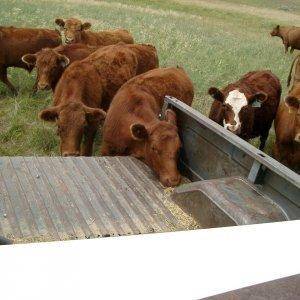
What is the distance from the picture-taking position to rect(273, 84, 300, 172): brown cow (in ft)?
20.3

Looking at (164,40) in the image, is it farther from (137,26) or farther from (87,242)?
(87,242)

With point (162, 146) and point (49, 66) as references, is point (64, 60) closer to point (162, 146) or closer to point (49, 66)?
point (49, 66)

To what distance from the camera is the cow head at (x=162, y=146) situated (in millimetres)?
4969

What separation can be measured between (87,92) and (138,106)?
1222mm

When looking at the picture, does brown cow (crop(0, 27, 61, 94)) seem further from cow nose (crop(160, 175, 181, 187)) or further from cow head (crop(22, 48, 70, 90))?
cow nose (crop(160, 175, 181, 187))

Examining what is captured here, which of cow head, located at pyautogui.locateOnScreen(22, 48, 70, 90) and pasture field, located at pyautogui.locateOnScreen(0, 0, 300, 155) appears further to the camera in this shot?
cow head, located at pyautogui.locateOnScreen(22, 48, 70, 90)

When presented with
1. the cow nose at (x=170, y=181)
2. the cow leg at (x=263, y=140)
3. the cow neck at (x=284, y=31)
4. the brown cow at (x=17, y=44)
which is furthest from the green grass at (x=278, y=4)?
the cow nose at (x=170, y=181)

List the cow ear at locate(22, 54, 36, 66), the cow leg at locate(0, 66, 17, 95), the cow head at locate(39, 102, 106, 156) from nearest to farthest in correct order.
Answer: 1. the cow head at locate(39, 102, 106, 156)
2. the cow ear at locate(22, 54, 36, 66)
3. the cow leg at locate(0, 66, 17, 95)

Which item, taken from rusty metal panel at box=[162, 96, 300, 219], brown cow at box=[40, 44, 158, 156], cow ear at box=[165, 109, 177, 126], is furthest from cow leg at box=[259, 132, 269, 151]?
cow ear at box=[165, 109, 177, 126]

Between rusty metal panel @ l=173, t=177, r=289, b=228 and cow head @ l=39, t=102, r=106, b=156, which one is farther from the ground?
rusty metal panel @ l=173, t=177, r=289, b=228

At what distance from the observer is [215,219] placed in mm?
4004

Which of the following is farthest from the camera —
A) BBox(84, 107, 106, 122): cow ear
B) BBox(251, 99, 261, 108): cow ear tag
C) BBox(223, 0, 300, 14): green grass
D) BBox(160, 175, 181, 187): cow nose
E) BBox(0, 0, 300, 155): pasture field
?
BBox(223, 0, 300, 14): green grass

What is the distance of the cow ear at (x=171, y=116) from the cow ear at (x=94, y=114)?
3.25ft

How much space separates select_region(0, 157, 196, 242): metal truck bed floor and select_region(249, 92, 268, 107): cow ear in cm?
224
